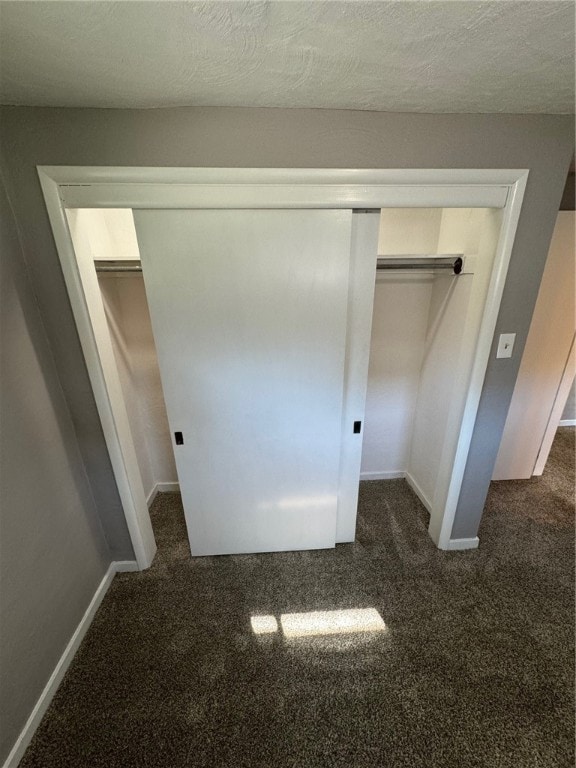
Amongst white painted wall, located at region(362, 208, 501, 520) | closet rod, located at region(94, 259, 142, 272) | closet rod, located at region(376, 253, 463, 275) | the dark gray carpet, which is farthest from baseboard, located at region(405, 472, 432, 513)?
closet rod, located at region(94, 259, 142, 272)

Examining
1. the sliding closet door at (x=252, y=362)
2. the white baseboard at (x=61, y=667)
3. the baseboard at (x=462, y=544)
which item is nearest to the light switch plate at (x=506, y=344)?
the sliding closet door at (x=252, y=362)

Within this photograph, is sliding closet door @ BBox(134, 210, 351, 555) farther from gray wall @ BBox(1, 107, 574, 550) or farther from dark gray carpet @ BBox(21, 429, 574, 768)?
dark gray carpet @ BBox(21, 429, 574, 768)

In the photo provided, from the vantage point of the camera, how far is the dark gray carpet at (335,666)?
1031mm

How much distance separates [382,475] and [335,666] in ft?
4.56

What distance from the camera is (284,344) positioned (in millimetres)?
1359

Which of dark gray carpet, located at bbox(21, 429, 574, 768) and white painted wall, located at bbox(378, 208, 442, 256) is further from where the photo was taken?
white painted wall, located at bbox(378, 208, 442, 256)

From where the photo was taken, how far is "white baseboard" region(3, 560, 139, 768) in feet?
3.34

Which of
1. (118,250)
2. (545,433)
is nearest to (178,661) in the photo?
(118,250)

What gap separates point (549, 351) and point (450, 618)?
187cm

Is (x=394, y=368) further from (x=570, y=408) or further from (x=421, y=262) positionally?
(x=570, y=408)

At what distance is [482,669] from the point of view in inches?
48.6

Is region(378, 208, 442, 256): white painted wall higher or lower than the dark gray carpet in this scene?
higher

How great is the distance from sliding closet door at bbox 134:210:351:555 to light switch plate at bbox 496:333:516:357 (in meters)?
0.76

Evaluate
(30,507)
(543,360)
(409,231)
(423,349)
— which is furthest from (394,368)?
(30,507)
